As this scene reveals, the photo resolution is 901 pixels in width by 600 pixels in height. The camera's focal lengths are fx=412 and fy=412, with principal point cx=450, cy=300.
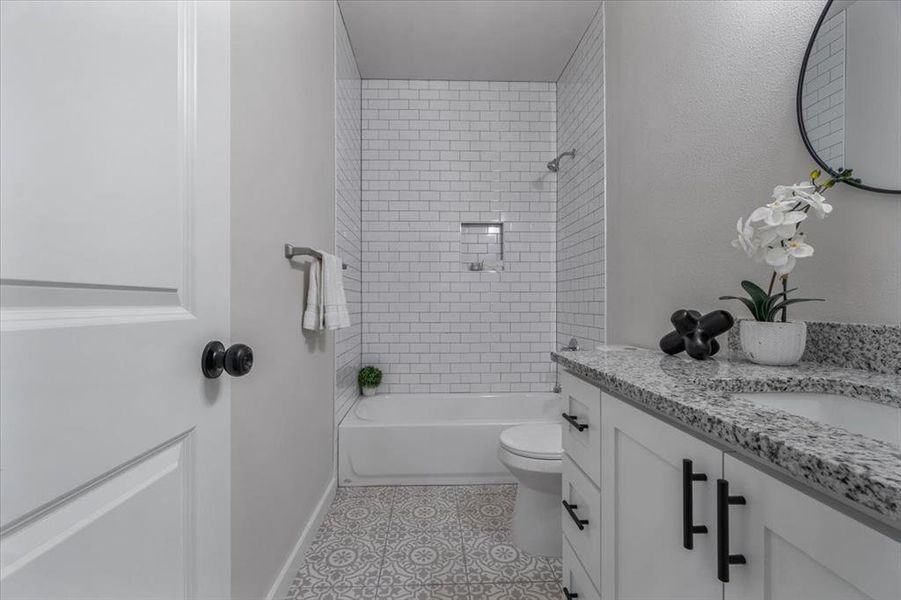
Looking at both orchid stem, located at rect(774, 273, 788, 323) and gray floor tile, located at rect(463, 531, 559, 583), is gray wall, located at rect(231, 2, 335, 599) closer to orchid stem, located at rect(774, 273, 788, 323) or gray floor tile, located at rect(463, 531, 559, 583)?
gray floor tile, located at rect(463, 531, 559, 583)

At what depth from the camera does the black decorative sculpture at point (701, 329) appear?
111 centimetres

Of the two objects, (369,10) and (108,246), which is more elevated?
(369,10)

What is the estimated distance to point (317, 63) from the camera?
1938 mm

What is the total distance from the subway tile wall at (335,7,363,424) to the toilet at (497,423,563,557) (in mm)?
1110

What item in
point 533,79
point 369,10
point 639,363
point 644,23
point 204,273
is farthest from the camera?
point 533,79

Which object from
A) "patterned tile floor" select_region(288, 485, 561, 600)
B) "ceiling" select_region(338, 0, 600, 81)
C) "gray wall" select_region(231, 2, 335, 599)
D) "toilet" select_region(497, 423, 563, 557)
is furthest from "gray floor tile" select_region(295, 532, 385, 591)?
"ceiling" select_region(338, 0, 600, 81)

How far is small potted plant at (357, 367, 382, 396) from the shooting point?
9.65ft

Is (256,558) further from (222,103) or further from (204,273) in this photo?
(222,103)

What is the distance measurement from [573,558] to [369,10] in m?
2.80

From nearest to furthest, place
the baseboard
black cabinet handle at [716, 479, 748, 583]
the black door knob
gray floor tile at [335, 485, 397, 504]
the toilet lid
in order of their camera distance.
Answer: black cabinet handle at [716, 479, 748, 583] < the black door knob < the baseboard < the toilet lid < gray floor tile at [335, 485, 397, 504]

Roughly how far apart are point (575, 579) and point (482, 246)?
2.33m

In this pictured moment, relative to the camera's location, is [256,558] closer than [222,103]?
No

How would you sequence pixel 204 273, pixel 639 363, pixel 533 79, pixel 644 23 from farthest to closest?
pixel 533 79 < pixel 644 23 < pixel 639 363 < pixel 204 273

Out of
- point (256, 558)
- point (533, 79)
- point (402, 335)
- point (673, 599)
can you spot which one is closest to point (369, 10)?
point (533, 79)
